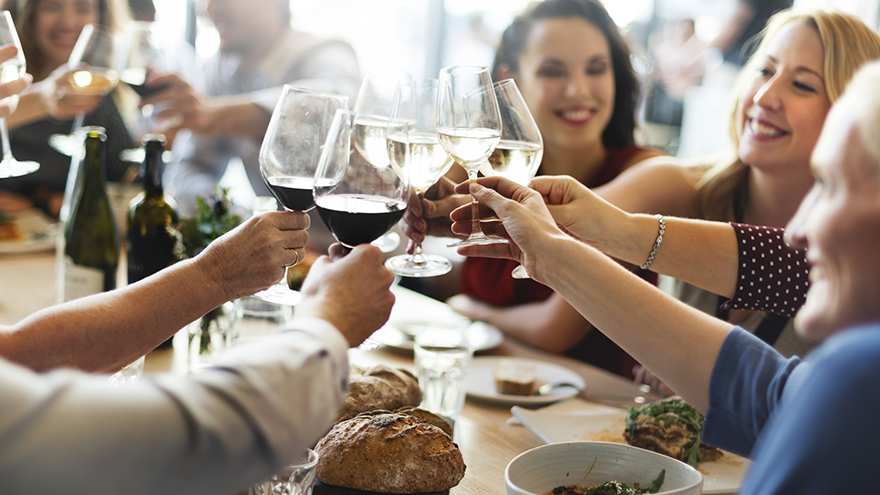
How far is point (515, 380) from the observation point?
4.86 feet

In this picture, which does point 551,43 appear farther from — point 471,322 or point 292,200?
point 292,200

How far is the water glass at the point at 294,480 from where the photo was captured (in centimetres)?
93

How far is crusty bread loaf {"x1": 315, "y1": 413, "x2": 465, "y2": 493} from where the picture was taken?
1.01 meters

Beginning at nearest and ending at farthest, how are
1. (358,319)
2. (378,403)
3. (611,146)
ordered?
1. (358,319)
2. (378,403)
3. (611,146)

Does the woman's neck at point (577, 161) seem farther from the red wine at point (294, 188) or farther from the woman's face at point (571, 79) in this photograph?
the red wine at point (294, 188)

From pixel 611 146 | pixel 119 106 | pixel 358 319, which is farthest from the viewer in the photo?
pixel 119 106

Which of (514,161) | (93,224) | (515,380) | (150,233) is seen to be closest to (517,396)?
(515,380)

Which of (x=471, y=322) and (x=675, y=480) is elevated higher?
(x=675, y=480)

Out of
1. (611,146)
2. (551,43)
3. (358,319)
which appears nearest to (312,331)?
(358,319)

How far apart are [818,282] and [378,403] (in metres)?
0.70

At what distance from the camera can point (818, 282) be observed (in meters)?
0.67

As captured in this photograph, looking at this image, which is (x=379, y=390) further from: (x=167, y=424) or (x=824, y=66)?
(x=824, y=66)

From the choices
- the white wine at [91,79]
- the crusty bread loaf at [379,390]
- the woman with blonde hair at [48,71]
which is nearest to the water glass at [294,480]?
the crusty bread loaf at [379,390]

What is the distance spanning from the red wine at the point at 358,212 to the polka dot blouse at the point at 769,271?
0.79 m
